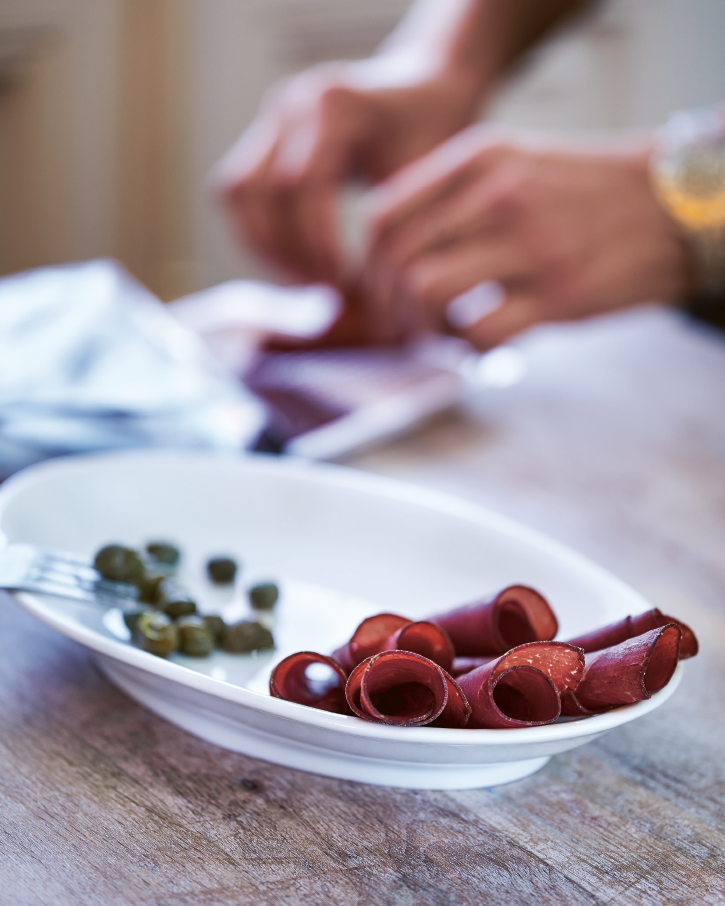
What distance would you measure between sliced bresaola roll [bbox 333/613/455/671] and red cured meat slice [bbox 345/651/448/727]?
0.07 feet

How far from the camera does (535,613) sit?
1.07 feet

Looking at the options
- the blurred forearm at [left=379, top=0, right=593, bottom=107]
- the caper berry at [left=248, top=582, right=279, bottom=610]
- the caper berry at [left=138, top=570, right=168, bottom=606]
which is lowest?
the caper berry at [left=248, top=582, right=279, bottom=610]

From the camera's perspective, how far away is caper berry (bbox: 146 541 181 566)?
0.42 metres

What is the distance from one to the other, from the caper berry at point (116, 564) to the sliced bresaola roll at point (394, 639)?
12 centimetres

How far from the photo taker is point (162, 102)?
2.70 m

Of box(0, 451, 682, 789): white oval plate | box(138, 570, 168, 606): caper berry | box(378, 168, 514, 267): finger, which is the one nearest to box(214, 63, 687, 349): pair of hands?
box(378, 168, 514, 267): finger

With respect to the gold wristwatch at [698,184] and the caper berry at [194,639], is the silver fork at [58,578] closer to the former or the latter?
the caper berry at [194,639]

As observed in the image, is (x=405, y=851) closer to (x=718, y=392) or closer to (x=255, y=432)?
(x=255, y=432)

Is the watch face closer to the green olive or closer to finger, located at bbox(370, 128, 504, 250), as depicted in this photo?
finger, located at bbox(370, 128, 504, 250)

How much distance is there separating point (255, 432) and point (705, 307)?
0.62 m

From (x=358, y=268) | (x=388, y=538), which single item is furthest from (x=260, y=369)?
(x=388, y=538)

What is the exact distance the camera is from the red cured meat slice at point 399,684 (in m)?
0.26

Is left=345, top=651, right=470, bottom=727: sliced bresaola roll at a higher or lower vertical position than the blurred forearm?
lower

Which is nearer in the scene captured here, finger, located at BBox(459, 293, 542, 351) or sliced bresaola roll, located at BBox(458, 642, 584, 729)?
sliced bresaola roll, located at BBox(458, 642, 584, 729)
